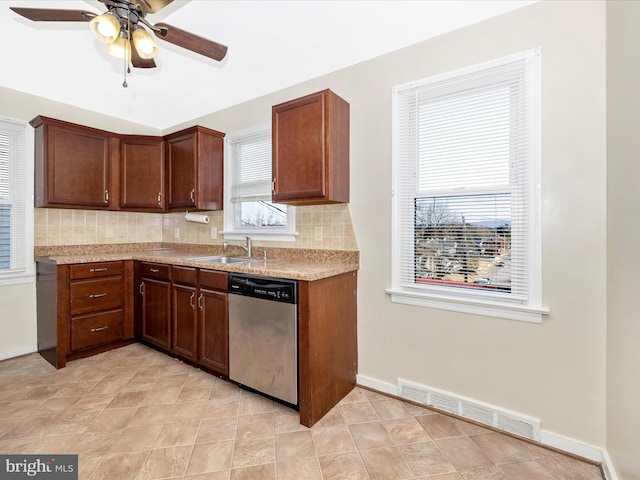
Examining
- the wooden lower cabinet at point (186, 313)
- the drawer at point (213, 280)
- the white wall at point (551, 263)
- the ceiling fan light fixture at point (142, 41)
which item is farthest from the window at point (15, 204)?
the white wall at point (551, 263)

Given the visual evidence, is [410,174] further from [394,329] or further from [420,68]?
[394,329]

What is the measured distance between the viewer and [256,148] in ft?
10.5

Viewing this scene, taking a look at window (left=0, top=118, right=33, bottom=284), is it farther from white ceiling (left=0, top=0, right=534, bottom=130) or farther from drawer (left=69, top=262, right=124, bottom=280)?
drawer (left=69, top=262, right=124, bottom=280)

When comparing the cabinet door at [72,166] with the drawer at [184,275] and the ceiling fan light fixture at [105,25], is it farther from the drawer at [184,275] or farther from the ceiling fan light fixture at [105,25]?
the ceiling fan light fixture at [105,25]

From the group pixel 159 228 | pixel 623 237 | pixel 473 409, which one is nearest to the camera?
pixel 623 237

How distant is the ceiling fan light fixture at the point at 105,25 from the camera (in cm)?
152

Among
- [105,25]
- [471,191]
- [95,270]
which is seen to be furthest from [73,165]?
[471,191]

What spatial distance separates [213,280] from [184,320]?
582mm

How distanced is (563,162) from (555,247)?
0.46 metres

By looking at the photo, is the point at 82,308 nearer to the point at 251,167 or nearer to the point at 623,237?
the point at 251,167

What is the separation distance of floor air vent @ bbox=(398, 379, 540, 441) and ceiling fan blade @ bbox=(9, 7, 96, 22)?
288 centimetres

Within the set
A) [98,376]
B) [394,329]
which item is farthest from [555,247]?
[98,376]

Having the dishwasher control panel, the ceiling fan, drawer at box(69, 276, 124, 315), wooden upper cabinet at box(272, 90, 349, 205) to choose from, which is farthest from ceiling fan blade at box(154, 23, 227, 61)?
drawer at box(69, 276, 124, 315)

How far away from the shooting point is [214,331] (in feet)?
8.09
